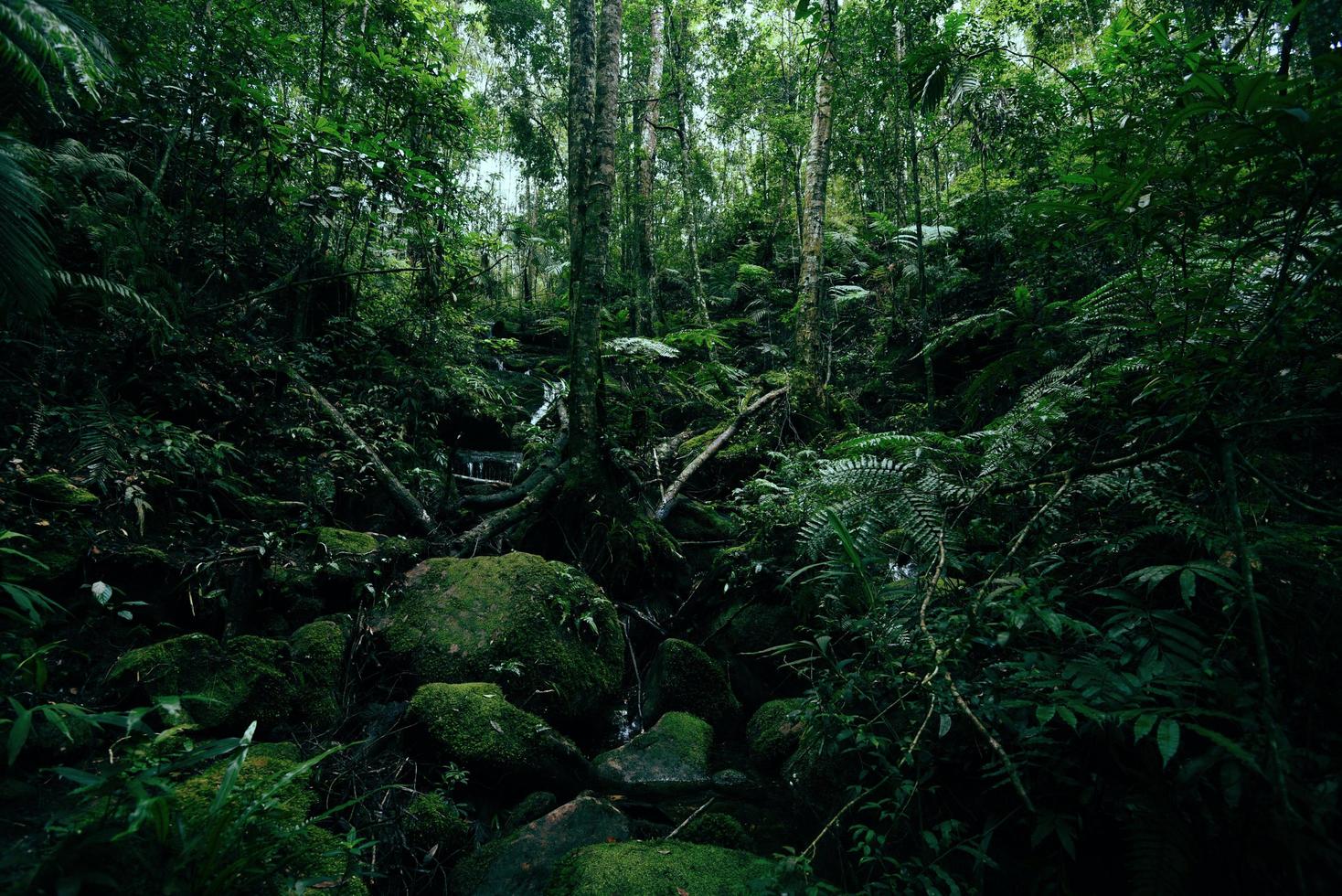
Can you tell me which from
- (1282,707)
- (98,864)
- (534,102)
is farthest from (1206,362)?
Result: (534,102)

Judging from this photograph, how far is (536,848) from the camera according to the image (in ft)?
9.52

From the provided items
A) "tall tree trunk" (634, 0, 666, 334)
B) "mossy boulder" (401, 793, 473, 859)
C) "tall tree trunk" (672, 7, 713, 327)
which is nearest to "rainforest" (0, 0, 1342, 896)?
"mossy boulder" (401, 793, 473, 859)

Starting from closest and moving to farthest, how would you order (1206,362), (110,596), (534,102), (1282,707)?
1. (1282,707)
2. (1206,362)
3. (110,596)
4. (534,102)

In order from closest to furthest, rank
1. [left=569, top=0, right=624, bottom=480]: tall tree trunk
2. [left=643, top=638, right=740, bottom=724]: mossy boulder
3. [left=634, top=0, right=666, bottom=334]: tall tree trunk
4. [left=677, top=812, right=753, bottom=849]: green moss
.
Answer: [left=677, top=812, right=753, bottom=849]: green moss, [left=643, top=638, right=740, bottom=724]: mossy boulder, [left=569, top=0, right=624, bottom=480]: tall tree trunk, [left=634, top=0, right=666, bottom=334]: tall tree trunk

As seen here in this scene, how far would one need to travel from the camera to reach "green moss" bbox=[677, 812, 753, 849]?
3.03 m

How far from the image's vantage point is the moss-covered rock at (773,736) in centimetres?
381

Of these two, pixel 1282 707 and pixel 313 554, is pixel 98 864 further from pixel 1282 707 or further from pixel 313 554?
pixel 1282 707

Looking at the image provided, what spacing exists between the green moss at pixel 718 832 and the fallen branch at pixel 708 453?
3408mm

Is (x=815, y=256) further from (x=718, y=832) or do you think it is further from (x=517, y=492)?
(x=718, y=832)

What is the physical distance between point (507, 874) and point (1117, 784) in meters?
2.68

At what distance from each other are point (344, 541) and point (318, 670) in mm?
1290

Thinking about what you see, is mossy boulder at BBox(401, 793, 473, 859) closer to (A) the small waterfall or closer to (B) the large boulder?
(B) the large boulder

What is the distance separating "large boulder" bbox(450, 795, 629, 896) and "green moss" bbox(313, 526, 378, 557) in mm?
2622

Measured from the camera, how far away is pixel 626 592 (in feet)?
19.0
